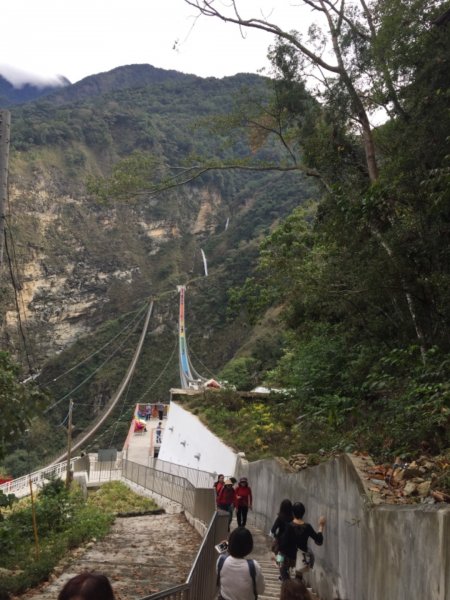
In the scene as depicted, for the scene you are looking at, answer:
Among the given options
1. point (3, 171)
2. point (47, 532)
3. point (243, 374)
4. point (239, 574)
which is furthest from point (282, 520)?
point (243, 374)

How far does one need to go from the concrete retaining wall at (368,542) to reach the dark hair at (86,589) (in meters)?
1.99

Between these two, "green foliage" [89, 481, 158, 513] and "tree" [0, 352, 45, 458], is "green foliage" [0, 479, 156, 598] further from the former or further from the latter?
"tree" [0, 352, 45, 458]

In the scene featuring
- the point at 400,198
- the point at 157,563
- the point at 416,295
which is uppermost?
the point at 400,198

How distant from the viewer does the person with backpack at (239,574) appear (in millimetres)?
3650

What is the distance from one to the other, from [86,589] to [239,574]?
1874 millimetres

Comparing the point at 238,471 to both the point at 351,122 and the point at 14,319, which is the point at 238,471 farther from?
the point at 14,319

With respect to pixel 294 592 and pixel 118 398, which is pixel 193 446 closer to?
pixel 294 592

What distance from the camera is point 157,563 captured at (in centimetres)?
898

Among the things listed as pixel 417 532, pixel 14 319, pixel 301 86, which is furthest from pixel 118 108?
pixel 417 532

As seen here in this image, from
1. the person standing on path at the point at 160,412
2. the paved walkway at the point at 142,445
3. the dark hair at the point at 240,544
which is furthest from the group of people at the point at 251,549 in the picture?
the person standing on path at the point at 160,412

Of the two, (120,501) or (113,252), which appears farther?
(113,252)

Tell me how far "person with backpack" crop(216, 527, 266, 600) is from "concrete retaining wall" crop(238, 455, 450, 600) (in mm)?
1026

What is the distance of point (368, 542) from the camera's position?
15.4ft

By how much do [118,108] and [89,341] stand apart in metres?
70.8
